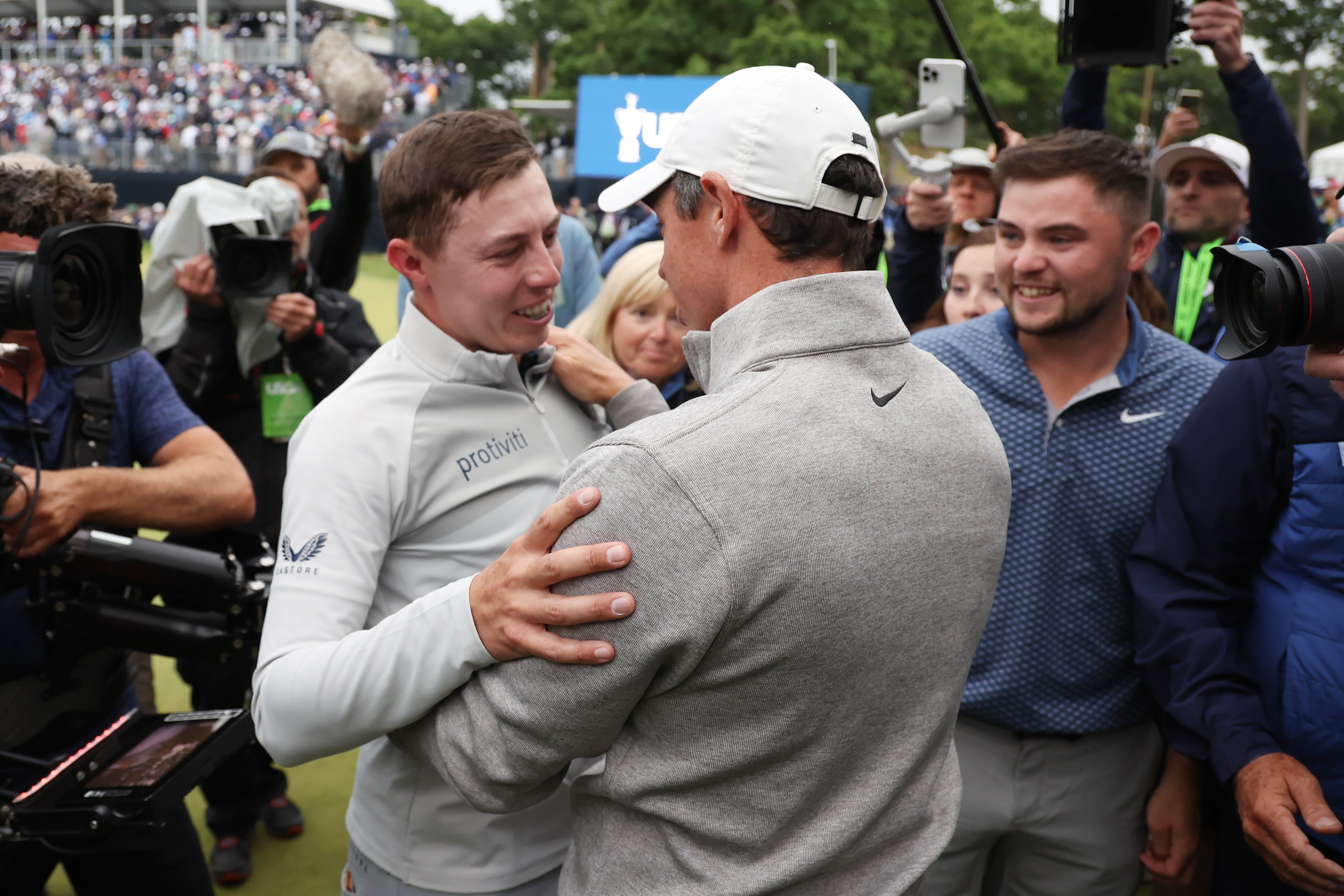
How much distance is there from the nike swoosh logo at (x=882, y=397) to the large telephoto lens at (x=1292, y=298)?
594 mm

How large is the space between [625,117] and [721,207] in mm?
6614

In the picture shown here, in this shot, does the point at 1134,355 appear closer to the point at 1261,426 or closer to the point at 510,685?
the point at 1261,426

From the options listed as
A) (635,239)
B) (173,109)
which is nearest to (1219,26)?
(635,239)

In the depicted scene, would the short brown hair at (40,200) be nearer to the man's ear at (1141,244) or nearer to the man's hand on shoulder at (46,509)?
the man's hand on shoulder at (46,509)

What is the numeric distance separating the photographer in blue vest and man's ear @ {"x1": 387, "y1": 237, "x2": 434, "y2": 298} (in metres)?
1.49

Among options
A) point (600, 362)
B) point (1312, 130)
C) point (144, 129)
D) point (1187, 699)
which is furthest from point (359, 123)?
point (1312, 130)

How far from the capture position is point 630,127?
7.50 meters

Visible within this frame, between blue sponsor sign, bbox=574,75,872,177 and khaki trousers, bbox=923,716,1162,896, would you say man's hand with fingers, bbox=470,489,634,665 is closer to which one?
khaki trousers, bbox=923,716,1162,896

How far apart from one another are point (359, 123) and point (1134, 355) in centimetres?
266

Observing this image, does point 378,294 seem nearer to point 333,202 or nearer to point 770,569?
point 333,202

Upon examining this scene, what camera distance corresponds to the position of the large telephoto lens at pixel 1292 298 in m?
1.49

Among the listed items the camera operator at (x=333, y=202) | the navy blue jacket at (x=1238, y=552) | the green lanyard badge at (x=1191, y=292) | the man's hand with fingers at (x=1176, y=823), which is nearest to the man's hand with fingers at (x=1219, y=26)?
the green lanyard badge at (x=1191, y=292)

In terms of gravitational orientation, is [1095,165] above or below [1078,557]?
Answer: above

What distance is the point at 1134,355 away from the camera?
7.60 feet
